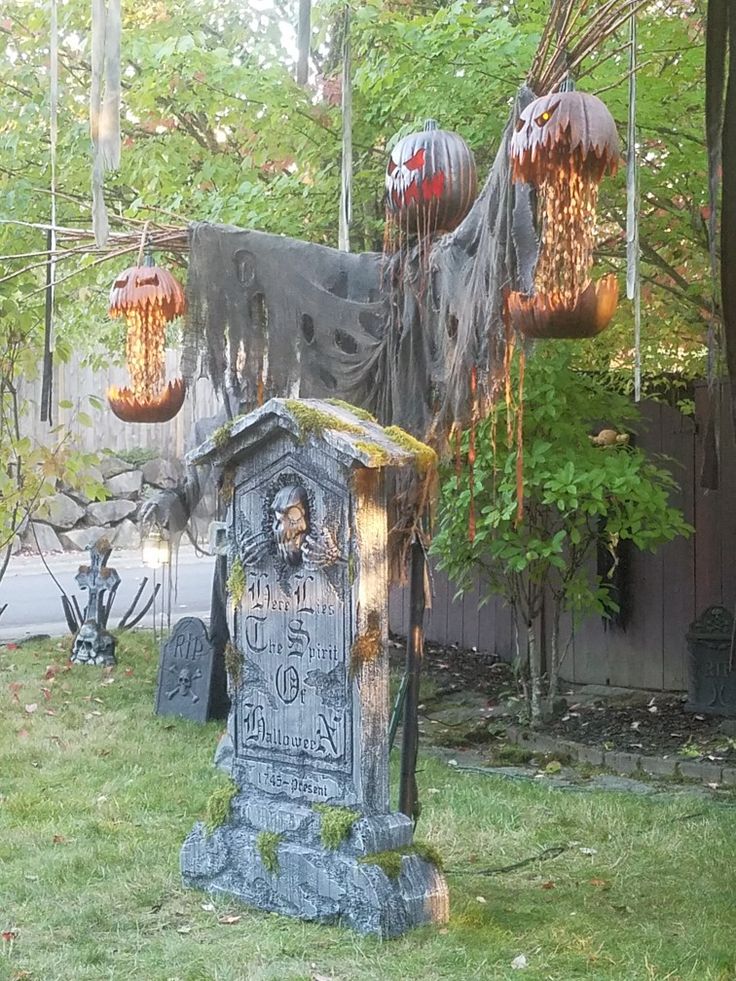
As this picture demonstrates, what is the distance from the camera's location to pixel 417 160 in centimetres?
500

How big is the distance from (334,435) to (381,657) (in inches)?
35.8

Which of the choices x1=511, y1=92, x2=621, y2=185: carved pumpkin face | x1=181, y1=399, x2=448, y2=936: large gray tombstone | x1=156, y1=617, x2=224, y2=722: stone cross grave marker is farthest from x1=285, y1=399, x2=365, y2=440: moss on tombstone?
x1=156, y1=617, x2=224, y2=722: stone cross grave marker

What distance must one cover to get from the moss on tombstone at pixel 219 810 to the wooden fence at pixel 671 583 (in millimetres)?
4637

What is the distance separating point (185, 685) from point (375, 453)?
478 cm

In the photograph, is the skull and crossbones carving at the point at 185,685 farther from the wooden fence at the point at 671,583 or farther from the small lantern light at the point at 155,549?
the wooden fence at the point at 671,583

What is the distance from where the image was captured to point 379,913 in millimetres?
4207

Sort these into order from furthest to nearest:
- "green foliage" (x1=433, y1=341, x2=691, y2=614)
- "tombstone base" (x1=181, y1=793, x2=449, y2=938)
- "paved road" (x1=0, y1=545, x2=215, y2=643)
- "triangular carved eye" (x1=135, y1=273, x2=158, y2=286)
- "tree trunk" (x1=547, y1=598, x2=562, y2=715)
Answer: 1. "paved road" (x1=0, y1=545, x2=215, y2=643)
2. "tree trunk" (x1=547, y1=598, x2=562, y2=715)
3. "green foliage" (x1=433, y1=341, x2=691, y2=614)
4. "triangular carved eye" (x1=135, y1=273, x2=158, y2=286)
5. "tombstone base" (x1=181, y1=793, x2=449, y2=938)

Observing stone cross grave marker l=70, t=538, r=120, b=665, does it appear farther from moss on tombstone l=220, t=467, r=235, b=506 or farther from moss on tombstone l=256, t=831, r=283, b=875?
moss on tombstone l=256, t=831, r=283, b=875

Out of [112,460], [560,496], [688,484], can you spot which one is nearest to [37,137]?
[560,496]

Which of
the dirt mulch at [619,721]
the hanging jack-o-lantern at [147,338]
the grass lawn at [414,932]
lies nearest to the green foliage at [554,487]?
the dirt mulch at [619,721]

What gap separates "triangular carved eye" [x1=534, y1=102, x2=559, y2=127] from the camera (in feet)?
11.8

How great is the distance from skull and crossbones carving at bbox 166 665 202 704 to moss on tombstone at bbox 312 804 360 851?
167 inches

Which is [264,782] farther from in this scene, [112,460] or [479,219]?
[112,460]

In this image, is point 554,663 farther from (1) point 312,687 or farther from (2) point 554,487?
(1) point 312,687
